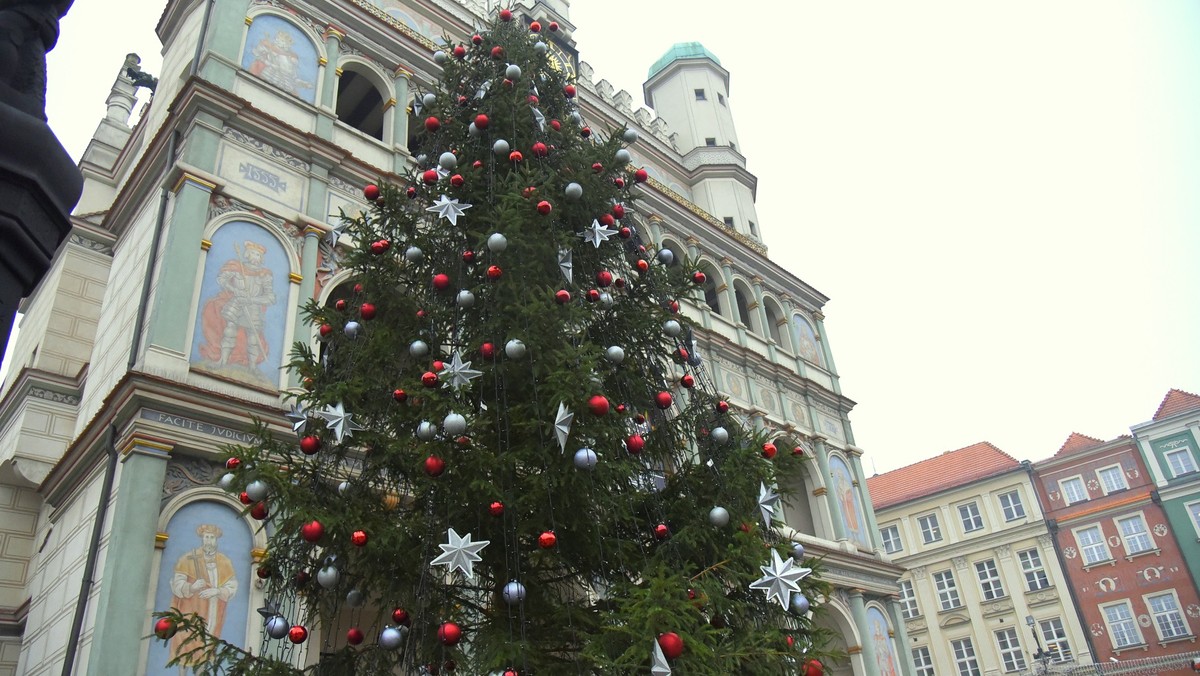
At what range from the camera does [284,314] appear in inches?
475

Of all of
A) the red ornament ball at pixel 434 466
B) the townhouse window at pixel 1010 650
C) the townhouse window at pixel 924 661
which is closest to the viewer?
the red ornament ball at pixel 434 466

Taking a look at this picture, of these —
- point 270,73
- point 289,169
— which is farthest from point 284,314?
point 270,73

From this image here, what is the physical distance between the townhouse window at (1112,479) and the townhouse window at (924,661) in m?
12.1

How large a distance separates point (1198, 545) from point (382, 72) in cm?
4214

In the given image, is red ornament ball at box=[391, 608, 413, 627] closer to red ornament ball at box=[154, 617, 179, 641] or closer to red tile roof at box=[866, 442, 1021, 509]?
red ornament ball at box=[154, 617, 179, 641]

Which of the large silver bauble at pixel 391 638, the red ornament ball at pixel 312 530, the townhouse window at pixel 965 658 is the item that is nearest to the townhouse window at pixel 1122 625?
the townhouse window at pixel 965 658

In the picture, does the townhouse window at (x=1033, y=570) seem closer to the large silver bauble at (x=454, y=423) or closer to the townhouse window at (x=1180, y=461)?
the townhouse window at (x=1180, y=461)

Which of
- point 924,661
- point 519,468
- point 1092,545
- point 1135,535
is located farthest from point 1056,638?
point 519,468

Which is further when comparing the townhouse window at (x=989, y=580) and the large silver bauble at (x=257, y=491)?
the townhouse window at (x=989, y=580)

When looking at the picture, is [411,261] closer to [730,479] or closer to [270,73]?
→ [730,479]

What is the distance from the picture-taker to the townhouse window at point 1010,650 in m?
40.2

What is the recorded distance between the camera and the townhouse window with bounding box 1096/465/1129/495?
43625mm

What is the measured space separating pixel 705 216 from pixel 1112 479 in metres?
32.7

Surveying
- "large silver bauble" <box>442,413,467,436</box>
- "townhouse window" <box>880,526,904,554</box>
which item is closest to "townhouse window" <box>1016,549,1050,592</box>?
"townhouse window" <box>880,526,904,554</box>
